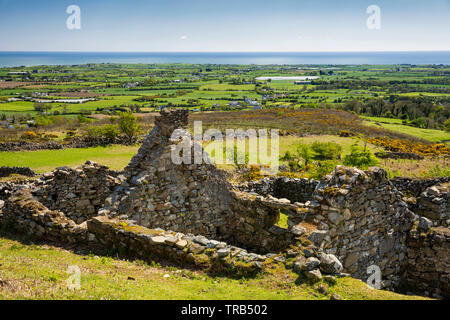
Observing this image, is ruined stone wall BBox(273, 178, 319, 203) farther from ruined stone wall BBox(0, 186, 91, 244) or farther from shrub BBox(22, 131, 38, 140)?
shrub BBox(22, 131, 38, 140)

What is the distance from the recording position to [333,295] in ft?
21.0

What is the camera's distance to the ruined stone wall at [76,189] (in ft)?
41.5

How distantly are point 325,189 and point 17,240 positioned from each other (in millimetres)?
10922

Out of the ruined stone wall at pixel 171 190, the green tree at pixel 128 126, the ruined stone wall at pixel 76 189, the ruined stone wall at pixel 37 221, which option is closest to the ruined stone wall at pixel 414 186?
the ruined stone wall at pixel 171 190

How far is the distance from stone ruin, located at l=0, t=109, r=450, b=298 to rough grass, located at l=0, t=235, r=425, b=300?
42 centimetres

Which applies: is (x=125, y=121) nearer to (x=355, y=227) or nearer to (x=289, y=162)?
(x=289, y=162)

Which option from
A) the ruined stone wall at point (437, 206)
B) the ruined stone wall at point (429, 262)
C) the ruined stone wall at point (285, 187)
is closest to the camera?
the ruined stone wall at point (429, 262)

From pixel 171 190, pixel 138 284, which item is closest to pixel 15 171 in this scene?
pixel 171 190

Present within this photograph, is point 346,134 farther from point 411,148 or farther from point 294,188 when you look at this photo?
point 294,188

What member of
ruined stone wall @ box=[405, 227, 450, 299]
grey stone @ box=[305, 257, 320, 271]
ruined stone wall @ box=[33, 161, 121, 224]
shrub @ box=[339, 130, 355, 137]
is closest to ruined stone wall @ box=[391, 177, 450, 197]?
ruined stone wall @ box=[405, 227, 450, 299]

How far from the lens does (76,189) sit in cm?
1307

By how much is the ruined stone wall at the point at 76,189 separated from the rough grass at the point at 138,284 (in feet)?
13.7

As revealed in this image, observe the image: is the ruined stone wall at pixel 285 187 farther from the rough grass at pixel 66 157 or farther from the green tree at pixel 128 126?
the green tree at pixel 128 126
